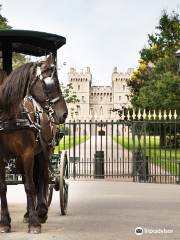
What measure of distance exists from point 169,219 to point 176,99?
946 inches

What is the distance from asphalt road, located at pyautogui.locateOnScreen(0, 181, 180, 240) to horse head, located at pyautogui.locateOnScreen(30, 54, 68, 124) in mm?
1359

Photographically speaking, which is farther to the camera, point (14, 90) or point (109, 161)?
point (109, 161)

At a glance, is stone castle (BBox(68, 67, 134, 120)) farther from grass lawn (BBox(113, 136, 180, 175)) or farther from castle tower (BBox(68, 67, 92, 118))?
grass lawn (BBox(113, 136, 180, 175))

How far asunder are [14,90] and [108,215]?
2845 mm

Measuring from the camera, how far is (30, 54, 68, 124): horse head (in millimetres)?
6559

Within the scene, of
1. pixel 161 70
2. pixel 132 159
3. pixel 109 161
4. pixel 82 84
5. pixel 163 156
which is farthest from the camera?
pixel 82 84

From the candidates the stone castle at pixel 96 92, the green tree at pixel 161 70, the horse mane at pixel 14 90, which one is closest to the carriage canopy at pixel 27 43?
the horse mane at pixel 14 90

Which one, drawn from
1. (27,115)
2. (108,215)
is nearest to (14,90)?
(27,115)

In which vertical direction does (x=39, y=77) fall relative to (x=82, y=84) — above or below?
below

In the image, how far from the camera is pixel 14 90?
6.49m

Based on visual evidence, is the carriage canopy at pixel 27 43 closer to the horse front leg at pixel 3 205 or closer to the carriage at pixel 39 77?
the carriage at pixel 39 77

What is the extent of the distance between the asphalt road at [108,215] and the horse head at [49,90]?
4.46 ft

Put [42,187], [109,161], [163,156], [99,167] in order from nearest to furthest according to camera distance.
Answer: [42,187], [99,167], [109,161], [163,156]

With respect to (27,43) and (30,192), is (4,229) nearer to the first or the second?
(30,192)
